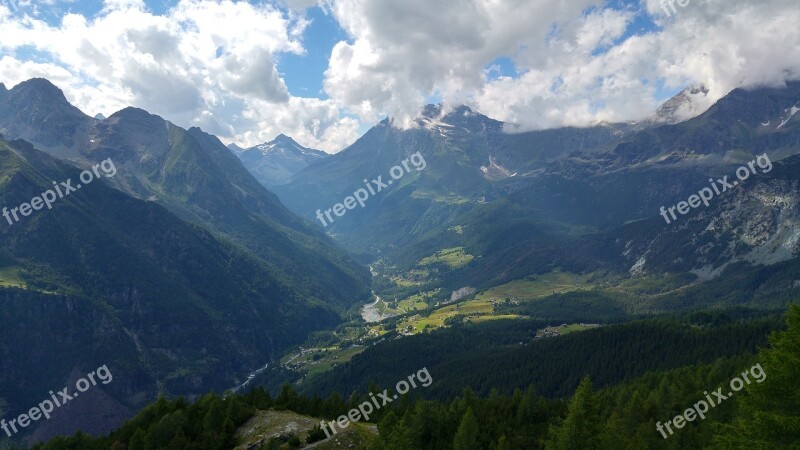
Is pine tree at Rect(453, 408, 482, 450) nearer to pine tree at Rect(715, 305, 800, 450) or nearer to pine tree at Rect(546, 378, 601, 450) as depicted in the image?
pine tree at Rect(546, 378, 601, 450)

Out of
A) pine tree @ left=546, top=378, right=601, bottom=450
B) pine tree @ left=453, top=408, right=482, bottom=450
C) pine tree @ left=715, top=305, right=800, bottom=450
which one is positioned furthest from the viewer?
pine tree @ left=453, top=408, right=482, bottom=450

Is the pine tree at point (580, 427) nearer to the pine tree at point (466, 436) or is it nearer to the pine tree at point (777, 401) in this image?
the pine tree at point (777, 401)

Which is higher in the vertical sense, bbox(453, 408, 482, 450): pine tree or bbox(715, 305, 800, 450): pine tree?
bbox(715, 305, 800, 450): pine tree

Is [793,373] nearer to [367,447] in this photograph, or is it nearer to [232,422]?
[367,447]

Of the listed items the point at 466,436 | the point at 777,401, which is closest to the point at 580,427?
the point at 777,401

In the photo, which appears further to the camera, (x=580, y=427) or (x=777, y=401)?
(x=580, y=427)

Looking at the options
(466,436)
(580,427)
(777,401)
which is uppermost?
(777,401)

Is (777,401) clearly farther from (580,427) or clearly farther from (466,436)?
(466,436)

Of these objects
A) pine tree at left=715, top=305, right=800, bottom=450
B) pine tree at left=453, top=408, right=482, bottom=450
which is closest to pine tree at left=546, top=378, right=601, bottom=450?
pine tree at left=715, top=305, right=800, bottom=450

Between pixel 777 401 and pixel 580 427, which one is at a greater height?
pixel 777 401

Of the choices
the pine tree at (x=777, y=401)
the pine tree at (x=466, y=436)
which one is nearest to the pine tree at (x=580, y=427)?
the pine tree at (x=777, y=401)

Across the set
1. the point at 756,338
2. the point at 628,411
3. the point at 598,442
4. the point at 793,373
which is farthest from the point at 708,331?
the point at 793,373
